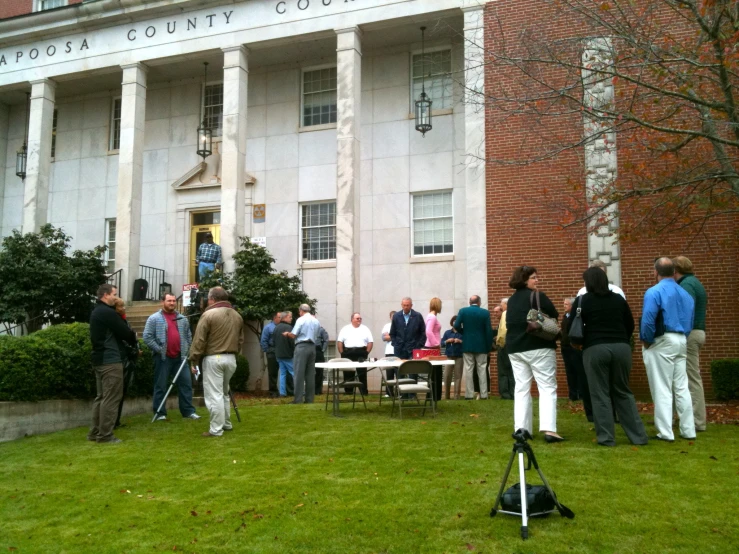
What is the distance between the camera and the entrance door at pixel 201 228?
891 inches

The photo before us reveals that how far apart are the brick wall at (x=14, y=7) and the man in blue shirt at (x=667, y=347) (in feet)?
79.3

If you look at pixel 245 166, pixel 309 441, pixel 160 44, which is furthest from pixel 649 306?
pixel 160 44

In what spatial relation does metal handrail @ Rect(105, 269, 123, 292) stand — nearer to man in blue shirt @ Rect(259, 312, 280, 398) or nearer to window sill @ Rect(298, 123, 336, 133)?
man in blue shirt @ Rect(259, 312, 280, 398)

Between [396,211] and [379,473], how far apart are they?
14.1 m

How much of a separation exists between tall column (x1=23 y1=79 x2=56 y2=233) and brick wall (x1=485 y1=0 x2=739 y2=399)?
13495 millimetres

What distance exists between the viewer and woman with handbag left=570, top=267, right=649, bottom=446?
7.63 metres

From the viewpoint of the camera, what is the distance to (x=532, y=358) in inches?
309

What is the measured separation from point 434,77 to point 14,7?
1502 cm

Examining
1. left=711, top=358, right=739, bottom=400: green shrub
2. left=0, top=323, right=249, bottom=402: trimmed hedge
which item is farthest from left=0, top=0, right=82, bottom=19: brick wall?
left=711, top=358, right=739, bottom=400: green shrub

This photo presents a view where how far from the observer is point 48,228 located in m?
20.7

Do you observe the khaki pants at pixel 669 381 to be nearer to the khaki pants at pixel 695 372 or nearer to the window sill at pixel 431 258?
the khaki pants at pixel 695 372

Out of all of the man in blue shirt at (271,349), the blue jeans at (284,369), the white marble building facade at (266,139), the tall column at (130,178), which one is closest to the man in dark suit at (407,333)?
the blue jeans at (284,369)

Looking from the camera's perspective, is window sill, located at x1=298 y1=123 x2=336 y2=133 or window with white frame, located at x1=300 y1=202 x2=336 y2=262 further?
window sill, located at x1=298 y1=123 x2=336 y2=133

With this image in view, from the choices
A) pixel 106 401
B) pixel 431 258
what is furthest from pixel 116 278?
pixel 106 401
